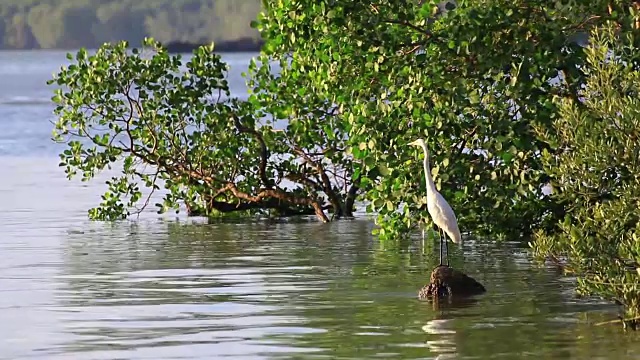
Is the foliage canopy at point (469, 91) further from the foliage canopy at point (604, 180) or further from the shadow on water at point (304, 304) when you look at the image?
the shadow on water at point (304, 304)

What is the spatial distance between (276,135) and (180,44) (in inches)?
2806

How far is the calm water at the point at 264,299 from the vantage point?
1270cm

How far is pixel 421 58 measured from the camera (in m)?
17.2

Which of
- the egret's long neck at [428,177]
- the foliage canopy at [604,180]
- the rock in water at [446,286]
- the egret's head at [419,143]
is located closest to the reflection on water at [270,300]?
the rock in water at [446,286]

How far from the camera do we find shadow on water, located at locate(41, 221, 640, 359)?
12.7 meters

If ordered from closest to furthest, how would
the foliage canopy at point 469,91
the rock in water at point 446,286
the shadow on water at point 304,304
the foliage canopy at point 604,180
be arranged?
1. the shadow on water at point 304,304
2. the foliage canopy at point 604,180
3. the rock in water at point 446,286
4. the foliage canopy at point 469,91

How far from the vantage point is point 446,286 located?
48.5 ft

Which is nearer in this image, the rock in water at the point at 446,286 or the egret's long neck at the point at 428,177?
the rock in water at the point at 446,286

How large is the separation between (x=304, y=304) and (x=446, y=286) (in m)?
1.30

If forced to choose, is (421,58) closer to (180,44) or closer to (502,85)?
(502,85)

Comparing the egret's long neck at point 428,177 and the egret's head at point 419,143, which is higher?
the egret's head at point 419,143

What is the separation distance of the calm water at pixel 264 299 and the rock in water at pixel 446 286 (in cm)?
24

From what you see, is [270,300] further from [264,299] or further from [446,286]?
[446,286]

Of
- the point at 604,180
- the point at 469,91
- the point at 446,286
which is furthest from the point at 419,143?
the point at 604,180
